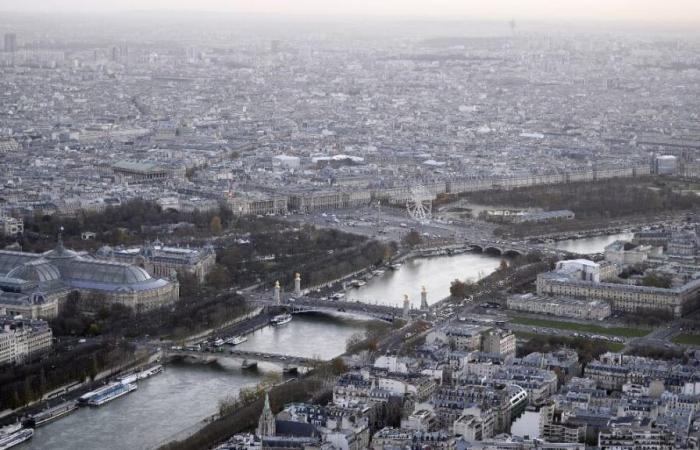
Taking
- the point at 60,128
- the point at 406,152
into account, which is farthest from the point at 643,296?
the point at 60,128

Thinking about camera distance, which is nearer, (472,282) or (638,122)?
(472,282)

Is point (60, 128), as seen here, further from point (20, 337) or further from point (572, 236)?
point (20, 337)

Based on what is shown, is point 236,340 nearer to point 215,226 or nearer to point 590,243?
point 215,226

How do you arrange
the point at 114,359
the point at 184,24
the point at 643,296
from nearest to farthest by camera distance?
the point at 114,359 → the point at 643,296 → the point at 184,24

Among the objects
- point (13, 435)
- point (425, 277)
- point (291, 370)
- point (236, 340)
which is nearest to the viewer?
point (13, 435)

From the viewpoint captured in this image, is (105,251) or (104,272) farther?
(105,251)

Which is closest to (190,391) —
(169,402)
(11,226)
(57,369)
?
(169,402)

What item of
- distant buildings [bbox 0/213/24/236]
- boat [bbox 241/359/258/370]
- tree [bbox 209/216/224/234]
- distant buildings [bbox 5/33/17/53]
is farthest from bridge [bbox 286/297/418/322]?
distant buildings [bbox 5/33/17/53]
